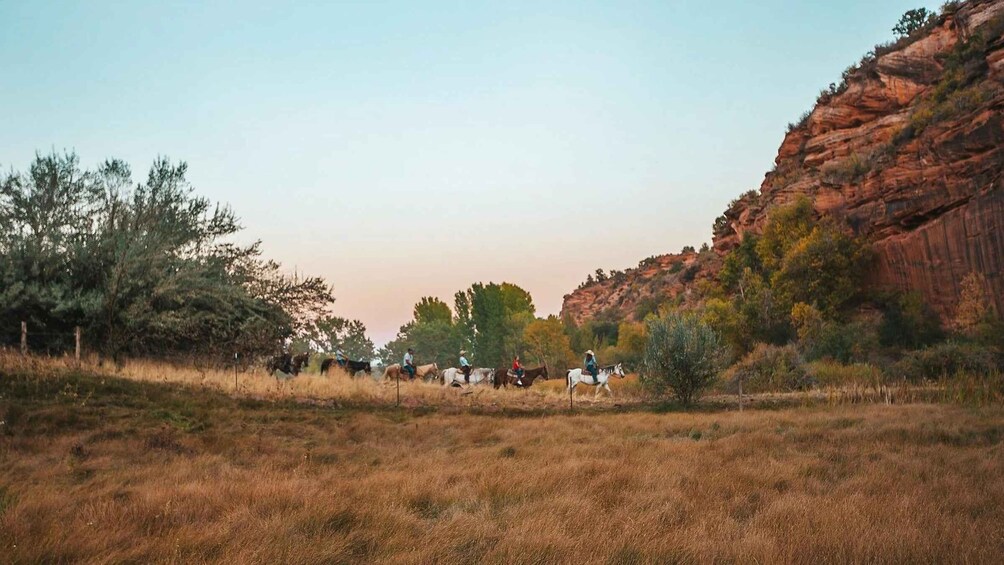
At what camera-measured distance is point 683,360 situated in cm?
2297

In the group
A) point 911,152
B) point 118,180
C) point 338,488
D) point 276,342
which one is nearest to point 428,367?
point 276,342

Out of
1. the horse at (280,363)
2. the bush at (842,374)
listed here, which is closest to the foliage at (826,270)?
the bush at (842,374)

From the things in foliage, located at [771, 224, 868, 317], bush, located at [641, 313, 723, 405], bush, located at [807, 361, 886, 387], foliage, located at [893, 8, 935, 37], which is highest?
foliage, located at [893, 8, 935, 37]

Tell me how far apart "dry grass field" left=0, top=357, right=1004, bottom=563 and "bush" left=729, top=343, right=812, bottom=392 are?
527 inches

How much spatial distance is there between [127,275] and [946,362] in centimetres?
3574

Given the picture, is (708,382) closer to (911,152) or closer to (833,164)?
(911,152)

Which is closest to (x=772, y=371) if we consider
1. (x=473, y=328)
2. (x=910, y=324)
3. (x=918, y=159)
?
(x=910, y=324)

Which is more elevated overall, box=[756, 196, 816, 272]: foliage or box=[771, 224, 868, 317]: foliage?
box=[756, 196, 816, 272]: foliage

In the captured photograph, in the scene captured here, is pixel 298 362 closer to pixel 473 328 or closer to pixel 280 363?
pixel 280 363

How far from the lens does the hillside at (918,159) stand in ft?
112

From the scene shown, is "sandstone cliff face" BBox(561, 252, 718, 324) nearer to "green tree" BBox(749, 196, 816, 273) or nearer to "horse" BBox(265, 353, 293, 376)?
"green tree" BBox(749, 196, 816, 273)

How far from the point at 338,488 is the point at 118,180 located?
81.4 ft

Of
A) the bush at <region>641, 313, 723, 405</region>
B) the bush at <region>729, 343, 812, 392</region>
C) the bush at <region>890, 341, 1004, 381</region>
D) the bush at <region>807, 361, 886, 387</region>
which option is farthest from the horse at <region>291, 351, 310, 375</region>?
the bush at <region>890, 341, 1004, 381</region>

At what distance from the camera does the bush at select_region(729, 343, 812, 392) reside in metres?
29.8
